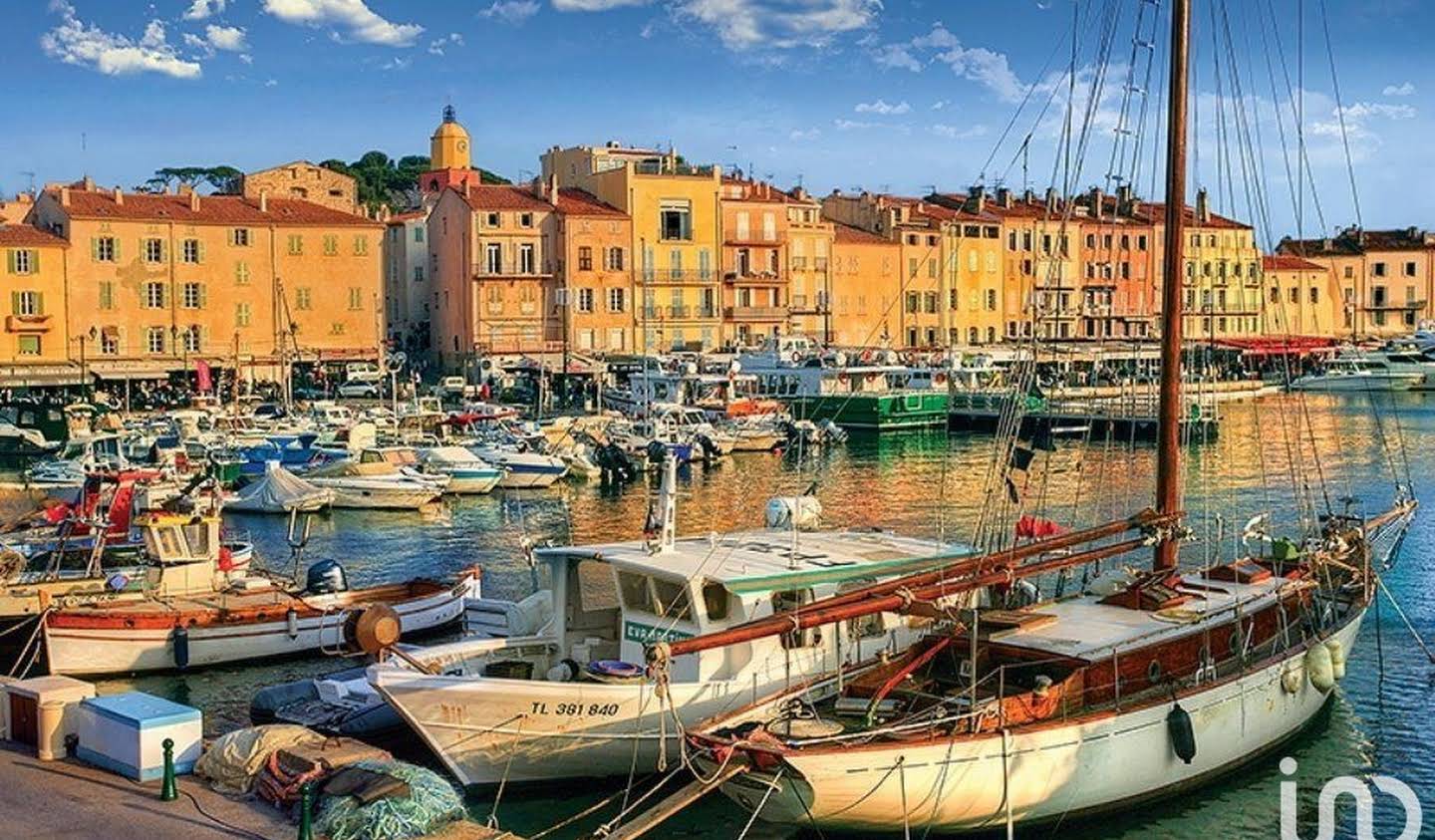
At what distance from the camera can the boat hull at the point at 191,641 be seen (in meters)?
26.1

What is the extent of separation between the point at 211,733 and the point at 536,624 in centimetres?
483

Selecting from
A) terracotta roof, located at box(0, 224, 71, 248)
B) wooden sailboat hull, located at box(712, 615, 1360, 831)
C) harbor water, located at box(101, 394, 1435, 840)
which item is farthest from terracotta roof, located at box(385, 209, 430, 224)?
wooden sailboat hull, located at box(712, 615, 1360, 831)

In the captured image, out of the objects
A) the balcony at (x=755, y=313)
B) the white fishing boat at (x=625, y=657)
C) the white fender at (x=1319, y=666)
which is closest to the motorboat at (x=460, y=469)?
the white fishing boat at (x=625, y=657)

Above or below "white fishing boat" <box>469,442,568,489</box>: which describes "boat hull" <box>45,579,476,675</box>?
below

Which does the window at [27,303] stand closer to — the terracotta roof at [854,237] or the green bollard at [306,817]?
the terracotta roof at [854,237]

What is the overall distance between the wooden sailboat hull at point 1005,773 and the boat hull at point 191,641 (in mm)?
12796

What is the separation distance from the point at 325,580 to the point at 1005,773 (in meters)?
16.1

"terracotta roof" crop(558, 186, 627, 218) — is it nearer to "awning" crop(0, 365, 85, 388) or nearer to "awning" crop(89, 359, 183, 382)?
"awning" crop(89, 359, 183, 382)

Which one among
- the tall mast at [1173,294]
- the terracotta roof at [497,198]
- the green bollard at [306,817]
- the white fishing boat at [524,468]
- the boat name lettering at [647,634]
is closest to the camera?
the green bollard at [306,817]

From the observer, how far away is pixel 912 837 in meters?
17.6

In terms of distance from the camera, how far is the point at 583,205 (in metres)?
89.6

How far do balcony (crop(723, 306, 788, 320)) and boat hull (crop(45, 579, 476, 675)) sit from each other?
65.9 meters

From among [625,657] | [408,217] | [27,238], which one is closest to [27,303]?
[27,238]

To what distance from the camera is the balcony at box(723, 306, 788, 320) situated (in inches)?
3698
